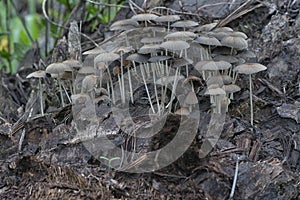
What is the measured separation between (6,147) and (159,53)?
1.27m

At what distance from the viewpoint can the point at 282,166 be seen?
9.78ft

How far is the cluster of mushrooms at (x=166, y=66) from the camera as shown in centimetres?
344

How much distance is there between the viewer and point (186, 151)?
289 centimetres

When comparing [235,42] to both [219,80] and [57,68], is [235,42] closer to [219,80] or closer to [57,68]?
[219,80]

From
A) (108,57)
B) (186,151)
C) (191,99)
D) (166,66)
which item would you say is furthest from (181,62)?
(186,151)

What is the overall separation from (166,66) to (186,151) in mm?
891

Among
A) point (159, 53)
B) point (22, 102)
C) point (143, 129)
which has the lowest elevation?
point (22, 102)

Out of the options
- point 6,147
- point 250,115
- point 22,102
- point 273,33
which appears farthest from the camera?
point 22,102

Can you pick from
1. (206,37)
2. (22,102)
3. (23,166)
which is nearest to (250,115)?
(206,37)

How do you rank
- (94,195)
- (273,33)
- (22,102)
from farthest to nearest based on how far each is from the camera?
(22,102) → (273,33) → (94,195)

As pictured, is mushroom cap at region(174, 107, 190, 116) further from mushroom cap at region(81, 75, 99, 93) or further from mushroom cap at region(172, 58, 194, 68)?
mushroom cap at region(81, 75, 99, 93)

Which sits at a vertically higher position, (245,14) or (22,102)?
(245,14)

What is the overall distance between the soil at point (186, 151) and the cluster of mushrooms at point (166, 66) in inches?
5.4

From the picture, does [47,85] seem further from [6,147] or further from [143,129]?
[143,129]
